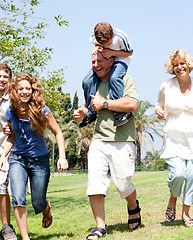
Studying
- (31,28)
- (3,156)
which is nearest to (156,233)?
(3,156)

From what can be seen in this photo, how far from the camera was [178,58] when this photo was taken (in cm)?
579

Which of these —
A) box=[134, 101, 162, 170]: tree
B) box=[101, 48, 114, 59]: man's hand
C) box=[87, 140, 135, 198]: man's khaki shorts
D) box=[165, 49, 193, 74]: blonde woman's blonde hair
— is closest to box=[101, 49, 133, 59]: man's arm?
box=[101, 48, 114, 59]: man's hand

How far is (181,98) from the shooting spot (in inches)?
227

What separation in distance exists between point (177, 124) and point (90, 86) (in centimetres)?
124

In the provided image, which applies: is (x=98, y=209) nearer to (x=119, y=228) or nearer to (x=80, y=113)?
(x=119, y=228)

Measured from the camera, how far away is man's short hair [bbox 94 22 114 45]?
208 inches

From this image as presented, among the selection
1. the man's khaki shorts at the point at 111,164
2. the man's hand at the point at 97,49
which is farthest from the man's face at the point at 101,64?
the man's khaki shorts at the point at 111,164

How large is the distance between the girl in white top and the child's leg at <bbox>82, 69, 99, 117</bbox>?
0.89 m

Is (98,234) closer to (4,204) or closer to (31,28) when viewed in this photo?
(4,204)

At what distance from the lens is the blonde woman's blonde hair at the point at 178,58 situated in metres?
5.78

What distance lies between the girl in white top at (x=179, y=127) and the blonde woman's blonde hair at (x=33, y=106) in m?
1.55

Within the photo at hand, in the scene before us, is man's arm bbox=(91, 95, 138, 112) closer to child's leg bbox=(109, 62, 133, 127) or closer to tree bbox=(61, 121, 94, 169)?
child's leg bbox=(109, 62, 133, 127)

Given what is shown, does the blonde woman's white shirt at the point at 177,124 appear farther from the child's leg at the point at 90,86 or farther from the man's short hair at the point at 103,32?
the man's short hair at the point at 103,32

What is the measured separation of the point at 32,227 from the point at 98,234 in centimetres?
215
